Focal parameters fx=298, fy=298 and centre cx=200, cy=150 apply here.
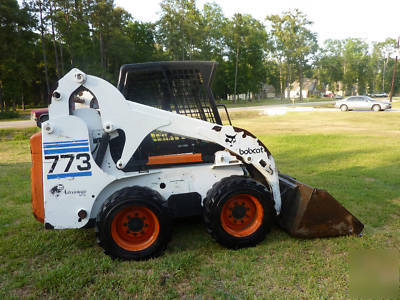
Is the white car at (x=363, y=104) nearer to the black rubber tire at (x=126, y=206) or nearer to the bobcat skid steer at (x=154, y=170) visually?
the bobcat skid steer at (x=154, y=170)

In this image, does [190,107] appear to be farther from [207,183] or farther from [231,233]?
[231,233]

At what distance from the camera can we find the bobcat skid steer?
10.1 feet

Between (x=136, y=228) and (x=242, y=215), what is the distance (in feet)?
3.94

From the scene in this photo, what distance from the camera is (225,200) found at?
127 inches

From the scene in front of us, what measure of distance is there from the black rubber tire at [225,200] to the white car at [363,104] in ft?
87.2

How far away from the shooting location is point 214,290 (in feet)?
8.60

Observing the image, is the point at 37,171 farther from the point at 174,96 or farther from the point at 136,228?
the point at 174,96

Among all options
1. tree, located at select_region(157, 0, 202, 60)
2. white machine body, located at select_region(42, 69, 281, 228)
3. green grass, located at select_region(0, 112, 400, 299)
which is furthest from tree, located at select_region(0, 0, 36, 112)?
white machine body, located at select_region(42, 69, 281, 228)

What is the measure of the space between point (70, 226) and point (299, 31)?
56512mm

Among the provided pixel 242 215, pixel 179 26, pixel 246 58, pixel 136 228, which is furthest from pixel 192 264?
pixel 246 58

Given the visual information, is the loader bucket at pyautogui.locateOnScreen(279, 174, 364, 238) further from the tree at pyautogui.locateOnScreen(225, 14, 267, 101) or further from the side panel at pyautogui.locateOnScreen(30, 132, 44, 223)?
the tree at pyautogui.locateOnScreen(225, 14, 267, 101)

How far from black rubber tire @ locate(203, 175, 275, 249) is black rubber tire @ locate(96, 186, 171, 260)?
0.47m

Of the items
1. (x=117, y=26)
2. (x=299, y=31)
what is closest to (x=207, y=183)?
(x=117, y=26)

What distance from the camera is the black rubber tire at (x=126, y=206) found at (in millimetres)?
3002
